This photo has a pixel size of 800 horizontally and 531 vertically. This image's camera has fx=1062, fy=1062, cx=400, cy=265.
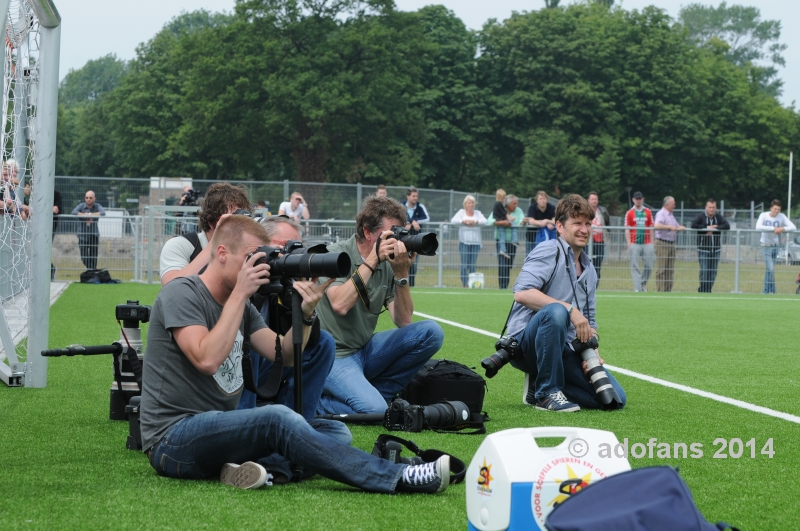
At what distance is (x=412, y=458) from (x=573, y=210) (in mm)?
2761

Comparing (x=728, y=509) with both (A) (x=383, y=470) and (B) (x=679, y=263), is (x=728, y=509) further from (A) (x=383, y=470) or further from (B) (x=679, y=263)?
(B) (x=679, y=263)

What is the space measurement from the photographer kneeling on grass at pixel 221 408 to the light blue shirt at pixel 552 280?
2.73 m

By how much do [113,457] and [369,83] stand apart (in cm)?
4555

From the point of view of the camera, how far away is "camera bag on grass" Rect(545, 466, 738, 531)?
2596 mm

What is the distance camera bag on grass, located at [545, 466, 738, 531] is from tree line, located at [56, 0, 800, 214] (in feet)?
150

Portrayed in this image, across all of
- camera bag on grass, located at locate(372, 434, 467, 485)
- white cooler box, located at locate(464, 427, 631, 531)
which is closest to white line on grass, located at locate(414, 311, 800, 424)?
camera bag on grass, located at locate(372, 434, 467, 485)

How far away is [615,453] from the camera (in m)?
3.11

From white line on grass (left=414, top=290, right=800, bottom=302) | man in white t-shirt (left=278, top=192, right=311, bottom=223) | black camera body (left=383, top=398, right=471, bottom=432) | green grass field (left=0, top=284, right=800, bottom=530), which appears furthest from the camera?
man in white t-shirt (left=278, top=192, right=311, bottom=223)

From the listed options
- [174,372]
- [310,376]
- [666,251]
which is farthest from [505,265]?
[174,372]

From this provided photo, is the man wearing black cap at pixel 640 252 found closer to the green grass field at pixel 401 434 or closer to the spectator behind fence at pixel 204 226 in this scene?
the green grass field at pixel 401 434

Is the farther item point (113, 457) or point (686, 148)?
point (686, 148)

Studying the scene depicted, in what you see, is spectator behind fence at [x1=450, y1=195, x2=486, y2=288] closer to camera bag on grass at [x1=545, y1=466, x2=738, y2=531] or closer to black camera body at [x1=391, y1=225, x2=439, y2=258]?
black camera body at [x1=391, y1=225, x2=439, y2=258]

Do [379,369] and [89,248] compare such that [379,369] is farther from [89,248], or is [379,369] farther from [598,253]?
[89,248]

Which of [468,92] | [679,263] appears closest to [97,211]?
[679,263]
